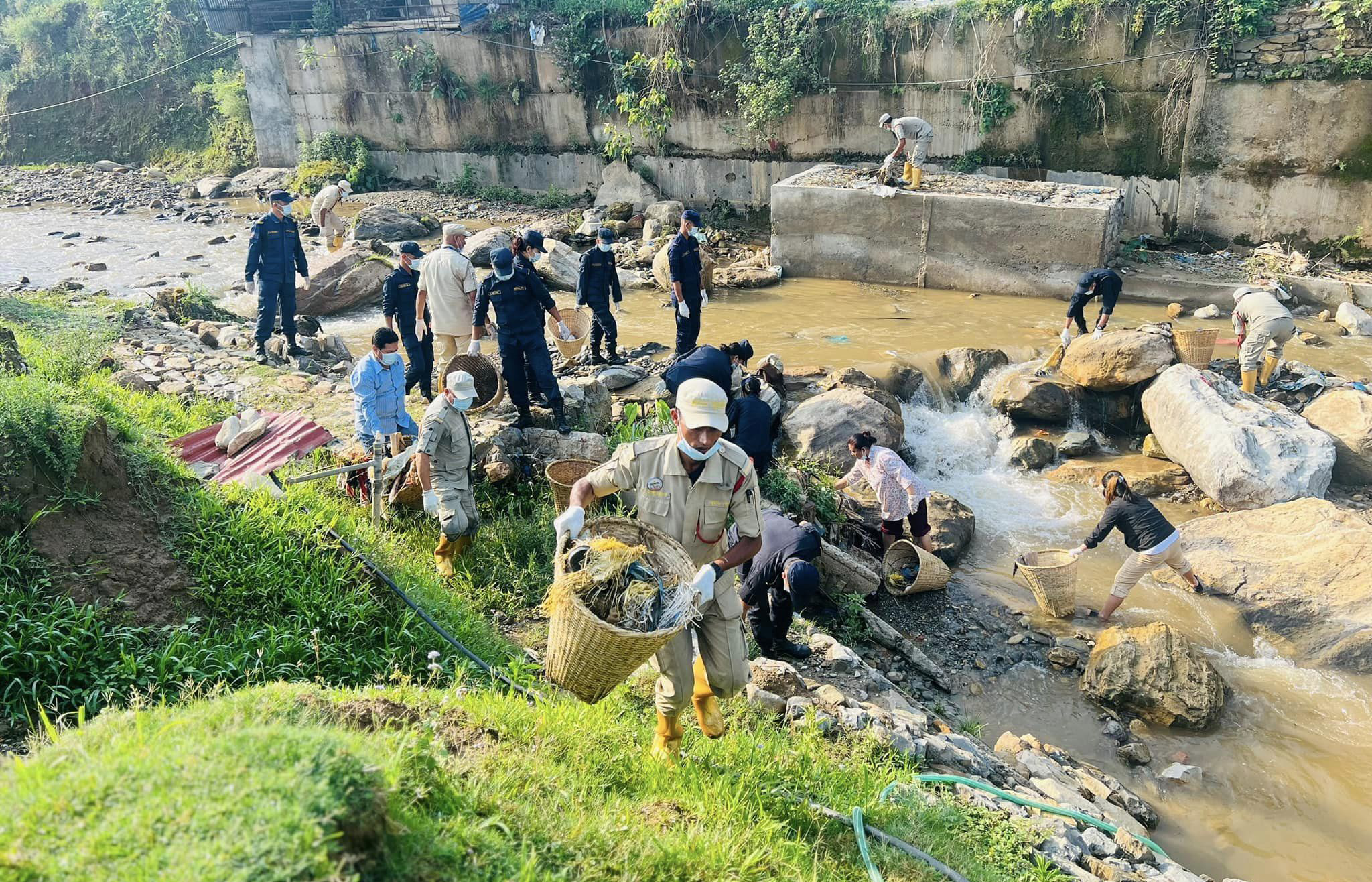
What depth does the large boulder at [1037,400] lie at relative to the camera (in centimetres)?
984

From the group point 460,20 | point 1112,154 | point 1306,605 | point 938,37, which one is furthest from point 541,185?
point 1306,605

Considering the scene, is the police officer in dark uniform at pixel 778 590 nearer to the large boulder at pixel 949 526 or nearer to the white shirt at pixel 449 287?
the large boulder at pixel 949 526

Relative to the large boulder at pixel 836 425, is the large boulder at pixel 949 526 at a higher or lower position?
lower

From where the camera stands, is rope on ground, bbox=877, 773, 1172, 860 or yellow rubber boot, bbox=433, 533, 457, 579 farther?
yellow rubber boot, bbox=433, 533, 457, 579

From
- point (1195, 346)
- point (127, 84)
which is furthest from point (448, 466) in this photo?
point (127, 84)

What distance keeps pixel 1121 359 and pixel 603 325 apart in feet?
18.2

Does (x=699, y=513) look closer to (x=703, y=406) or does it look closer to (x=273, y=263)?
(x=703, y=406)

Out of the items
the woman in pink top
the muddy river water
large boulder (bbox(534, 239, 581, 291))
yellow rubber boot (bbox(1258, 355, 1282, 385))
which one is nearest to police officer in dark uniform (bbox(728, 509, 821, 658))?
the woman in pink top

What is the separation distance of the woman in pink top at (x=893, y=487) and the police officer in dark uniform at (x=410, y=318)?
14.5 feet

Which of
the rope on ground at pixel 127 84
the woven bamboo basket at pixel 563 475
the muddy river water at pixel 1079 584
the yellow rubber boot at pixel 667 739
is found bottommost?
the muddy river water at pixel 1079 584

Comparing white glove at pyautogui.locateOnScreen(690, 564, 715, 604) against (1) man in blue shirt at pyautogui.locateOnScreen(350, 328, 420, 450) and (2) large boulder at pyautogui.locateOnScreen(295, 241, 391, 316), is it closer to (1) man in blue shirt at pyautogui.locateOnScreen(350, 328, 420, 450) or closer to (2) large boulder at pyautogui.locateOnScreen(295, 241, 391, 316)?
(1) man in blue shirt at pyautogui.locateOnScreen(350, 328, 420, 450)

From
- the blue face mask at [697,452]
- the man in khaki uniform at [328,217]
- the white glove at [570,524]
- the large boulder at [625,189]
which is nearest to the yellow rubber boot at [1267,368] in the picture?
the blue face mask at [697,452]

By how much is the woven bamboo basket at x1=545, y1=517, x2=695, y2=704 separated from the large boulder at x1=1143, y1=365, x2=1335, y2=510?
6377mm

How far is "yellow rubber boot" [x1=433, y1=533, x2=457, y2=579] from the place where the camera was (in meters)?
6.09
